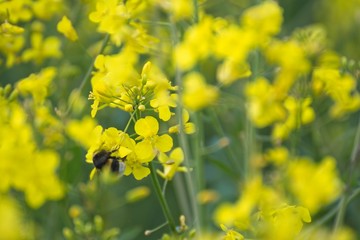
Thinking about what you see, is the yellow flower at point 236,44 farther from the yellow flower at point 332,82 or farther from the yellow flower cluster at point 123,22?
the yellow flower at point 332,82

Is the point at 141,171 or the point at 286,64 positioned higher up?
the point at 286,64

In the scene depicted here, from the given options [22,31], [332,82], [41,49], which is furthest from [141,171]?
[41,49]

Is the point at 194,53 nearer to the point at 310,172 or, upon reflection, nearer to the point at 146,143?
the point at 310,172

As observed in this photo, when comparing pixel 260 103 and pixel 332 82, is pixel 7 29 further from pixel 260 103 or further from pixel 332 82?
pixel 260 103

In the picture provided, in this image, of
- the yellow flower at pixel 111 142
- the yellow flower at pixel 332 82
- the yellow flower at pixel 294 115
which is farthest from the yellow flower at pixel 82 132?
the yellow flower at pixel 332 82

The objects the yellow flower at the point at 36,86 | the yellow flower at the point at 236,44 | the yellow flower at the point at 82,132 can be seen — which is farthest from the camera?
the yellow flower at the point at 36,86

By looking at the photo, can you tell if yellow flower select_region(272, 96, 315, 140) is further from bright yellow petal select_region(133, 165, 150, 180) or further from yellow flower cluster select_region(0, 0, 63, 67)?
yellow flower cluster select_region(0, 0, 63, 67)

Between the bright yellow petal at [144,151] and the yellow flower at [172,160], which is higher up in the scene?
the bright yellow petal at [144,151]

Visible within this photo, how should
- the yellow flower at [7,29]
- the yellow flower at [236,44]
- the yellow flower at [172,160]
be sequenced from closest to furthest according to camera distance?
the yellow flower at [236,44], the yellow flower at [172,160], the yellow flower at [7,29]

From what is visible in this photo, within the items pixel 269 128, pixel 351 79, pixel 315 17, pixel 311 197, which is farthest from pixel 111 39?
pixel 315 17
